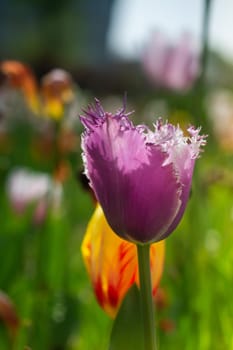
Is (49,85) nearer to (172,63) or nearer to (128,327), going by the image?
(128,327)

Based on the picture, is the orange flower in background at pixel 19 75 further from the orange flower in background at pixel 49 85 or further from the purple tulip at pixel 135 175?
the purple tulip at pixel 135 175

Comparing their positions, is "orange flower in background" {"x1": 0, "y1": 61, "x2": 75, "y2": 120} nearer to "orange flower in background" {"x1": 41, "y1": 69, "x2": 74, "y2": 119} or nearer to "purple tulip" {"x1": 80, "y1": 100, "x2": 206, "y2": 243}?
"orange flower in background" {"x1": 41, "y1": 69, "x2": 74, "y2": 119}

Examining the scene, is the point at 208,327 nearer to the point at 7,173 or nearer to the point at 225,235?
the point at 225,235

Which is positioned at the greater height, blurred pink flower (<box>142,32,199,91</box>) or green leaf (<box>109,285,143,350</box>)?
blurred pink flower (<box>142,32,199,91</box>)

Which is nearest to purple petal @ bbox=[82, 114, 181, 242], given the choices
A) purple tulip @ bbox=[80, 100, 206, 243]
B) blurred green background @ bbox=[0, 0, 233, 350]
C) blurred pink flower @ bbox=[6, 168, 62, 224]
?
purple tulip @ bbox=[80, 100, 206, 243]

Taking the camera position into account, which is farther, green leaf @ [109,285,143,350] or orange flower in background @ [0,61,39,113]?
orange flower in background @ [0,61,39,113]

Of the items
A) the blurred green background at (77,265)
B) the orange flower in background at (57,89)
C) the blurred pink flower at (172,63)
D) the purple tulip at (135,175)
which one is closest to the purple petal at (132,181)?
the purple tulip at (135,175)
